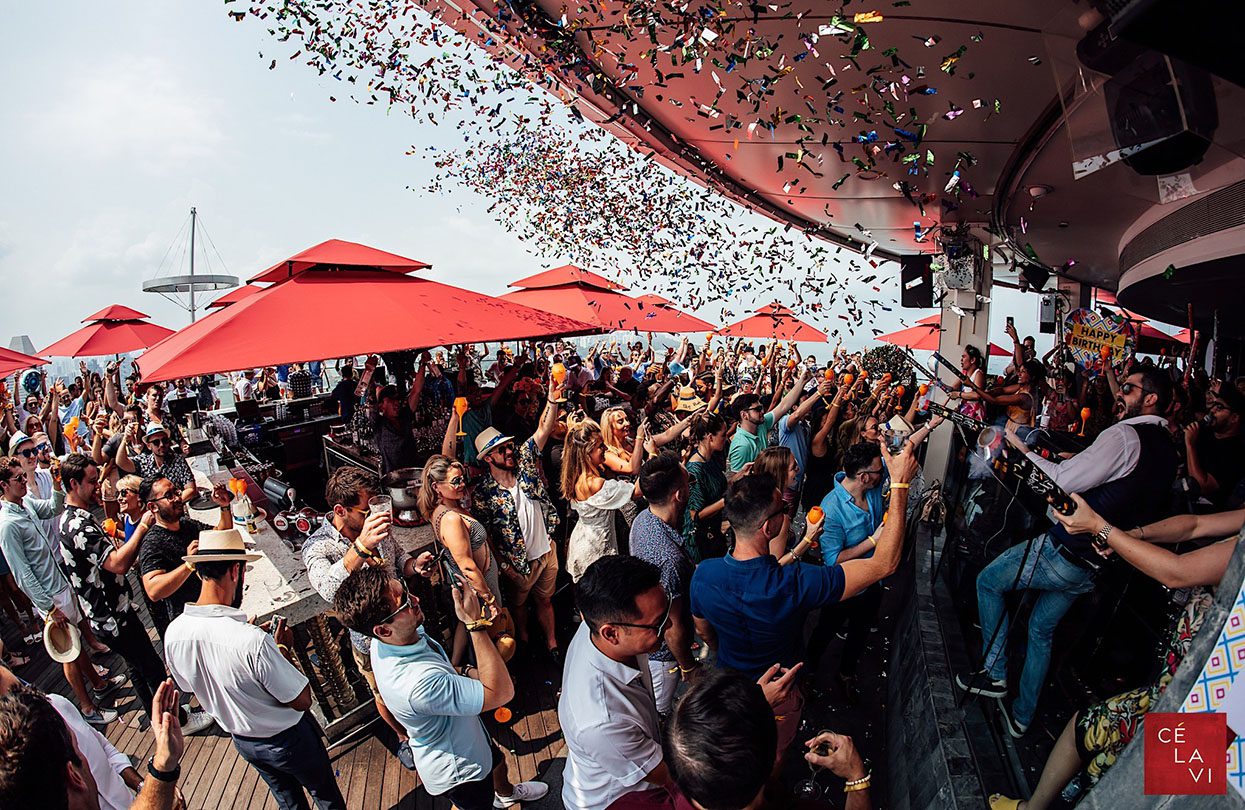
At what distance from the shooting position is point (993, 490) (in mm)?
3818

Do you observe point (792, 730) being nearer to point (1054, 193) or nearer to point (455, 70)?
point (455, 70)

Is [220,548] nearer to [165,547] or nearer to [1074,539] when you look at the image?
[165,547]

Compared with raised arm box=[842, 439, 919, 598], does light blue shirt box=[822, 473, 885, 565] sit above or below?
below

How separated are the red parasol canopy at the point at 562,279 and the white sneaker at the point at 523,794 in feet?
22.0

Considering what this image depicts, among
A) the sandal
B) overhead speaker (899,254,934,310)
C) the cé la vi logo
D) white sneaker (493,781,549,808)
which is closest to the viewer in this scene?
the cé la vi logo

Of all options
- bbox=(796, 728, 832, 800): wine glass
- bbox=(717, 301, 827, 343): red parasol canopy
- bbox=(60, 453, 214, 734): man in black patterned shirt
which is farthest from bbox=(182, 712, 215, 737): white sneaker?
bbox=(717, 301, 827, 343): red parasol canopy

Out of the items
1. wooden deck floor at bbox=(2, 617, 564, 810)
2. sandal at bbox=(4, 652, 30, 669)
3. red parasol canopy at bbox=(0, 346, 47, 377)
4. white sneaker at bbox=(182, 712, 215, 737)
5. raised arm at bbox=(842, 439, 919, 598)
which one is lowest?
wooden deck floor at bbox=(2, 617, 564, 810)

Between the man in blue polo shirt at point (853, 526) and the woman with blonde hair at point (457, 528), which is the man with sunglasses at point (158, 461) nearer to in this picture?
the woman with blonde hair at point (457, 528)

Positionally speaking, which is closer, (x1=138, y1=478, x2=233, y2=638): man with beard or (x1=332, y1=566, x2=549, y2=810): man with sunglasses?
(x1=332, y1=566, x2=549, y2=810): man with sunglasses

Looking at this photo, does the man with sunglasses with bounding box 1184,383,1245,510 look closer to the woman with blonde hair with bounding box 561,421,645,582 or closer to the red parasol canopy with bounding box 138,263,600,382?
the woman with blonde hair with bounding box 561,421,645,582

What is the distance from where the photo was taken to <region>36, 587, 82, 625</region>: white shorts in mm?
4117

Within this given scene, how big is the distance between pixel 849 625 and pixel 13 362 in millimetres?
10921

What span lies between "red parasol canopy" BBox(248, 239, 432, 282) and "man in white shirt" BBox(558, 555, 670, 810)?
175 inches

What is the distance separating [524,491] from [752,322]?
10.2 meters
